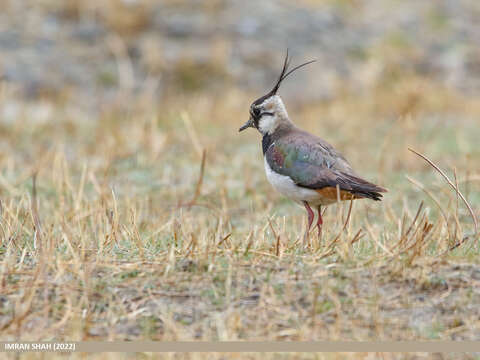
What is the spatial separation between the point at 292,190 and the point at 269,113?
855 mm

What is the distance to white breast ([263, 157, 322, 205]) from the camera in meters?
4.84

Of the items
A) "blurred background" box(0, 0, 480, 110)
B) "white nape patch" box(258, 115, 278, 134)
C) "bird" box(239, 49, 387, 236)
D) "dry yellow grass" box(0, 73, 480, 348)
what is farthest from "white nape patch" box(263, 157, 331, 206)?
"blurred background" box(0, 0, 480, 110)

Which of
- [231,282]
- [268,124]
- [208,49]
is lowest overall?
[231,282]

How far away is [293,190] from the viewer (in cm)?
489

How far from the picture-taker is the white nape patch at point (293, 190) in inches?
191

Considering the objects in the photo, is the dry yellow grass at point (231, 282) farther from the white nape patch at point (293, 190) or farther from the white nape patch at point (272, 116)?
the white nape patch at point (272, 116)

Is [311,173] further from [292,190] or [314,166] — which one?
[292,190]

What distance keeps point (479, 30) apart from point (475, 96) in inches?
109

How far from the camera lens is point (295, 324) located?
348 centimetres

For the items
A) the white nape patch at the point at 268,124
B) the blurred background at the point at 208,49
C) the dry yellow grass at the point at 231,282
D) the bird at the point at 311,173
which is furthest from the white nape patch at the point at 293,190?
the blurred background at the point at 208,49

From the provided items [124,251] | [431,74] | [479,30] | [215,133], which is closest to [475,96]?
[431,74]

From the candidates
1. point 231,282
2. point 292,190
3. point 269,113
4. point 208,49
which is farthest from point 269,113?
point 208,49

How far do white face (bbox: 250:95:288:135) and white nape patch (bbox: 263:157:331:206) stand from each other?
57 centimetres

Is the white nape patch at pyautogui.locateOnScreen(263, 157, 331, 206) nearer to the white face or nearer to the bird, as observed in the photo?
the bird
